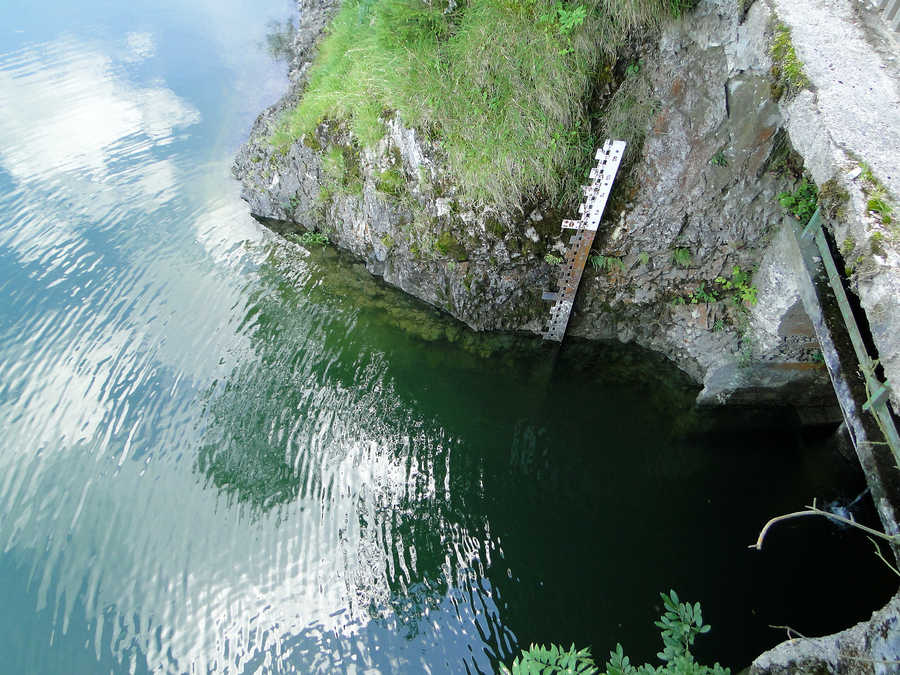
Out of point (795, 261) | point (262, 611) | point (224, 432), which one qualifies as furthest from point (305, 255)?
point (795, 261)

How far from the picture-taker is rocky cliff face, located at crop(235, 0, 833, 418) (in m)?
4.87

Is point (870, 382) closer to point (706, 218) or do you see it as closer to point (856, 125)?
point (856, 125)

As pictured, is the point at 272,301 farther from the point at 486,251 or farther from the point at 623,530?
the point at 623,530

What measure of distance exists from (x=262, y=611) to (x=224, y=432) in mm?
2198

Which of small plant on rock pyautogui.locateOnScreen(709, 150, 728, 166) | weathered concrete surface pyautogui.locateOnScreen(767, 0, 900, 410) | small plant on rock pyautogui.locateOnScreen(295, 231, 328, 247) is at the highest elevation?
weathered concrete surface pyautogui.locateOnScreen(767, 0, 900, 410)

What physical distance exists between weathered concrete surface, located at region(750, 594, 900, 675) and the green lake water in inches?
65.5

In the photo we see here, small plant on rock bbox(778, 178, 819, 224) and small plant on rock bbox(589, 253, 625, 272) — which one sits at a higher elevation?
small plant on rock bbox(778, 178, 819, 224)

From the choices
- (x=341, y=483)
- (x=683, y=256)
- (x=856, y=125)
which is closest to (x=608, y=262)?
(x=683, y=256)

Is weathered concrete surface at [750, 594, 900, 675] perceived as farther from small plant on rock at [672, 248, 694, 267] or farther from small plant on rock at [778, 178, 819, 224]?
small plant on rock at [672, 248, 694, 267]

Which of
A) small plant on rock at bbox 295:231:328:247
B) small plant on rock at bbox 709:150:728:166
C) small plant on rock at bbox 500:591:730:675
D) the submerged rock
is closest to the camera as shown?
small plant on rock at bbox 500:591:730:675

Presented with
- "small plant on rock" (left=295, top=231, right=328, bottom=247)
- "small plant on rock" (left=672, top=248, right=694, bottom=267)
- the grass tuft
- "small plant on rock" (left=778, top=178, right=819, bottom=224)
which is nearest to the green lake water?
"small plant on rock" (left=295, top=231, right=328, bottom=247)

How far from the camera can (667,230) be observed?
5715 millimetres

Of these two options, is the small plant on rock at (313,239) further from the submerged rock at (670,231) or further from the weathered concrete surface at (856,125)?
the weathered concrete surface at (856,125)

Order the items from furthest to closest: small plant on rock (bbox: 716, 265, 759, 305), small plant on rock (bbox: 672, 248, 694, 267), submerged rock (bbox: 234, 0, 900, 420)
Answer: small plant on rock (bbox: 672, 248, 694, 267) → small plant on rock (bbox: 716, 265, 759, 305) → submerged rock (bbox: 234, 0, 900, 420)
